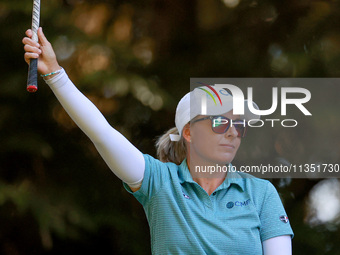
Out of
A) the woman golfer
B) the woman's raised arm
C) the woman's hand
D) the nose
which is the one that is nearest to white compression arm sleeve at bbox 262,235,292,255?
the woman golfer

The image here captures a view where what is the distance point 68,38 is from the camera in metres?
3.04

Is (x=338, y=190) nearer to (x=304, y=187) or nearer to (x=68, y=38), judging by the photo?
(x=304, y=187)

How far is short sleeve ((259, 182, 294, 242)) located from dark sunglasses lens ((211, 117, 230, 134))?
23 centimetres

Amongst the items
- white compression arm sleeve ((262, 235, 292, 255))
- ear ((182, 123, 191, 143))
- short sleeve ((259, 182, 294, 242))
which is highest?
ear ((182, 123, 191, 143))

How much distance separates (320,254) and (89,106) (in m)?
1.80

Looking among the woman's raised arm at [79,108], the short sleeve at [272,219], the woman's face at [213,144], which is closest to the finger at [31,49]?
the woman's raised arm at [79,108]

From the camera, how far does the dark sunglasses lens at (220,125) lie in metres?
1.86

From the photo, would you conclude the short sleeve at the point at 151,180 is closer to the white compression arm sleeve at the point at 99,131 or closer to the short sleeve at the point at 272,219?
Answer: the white compression arm sleeve at the point at 99,131

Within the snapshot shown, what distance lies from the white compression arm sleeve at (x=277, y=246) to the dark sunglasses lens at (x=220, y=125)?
0.36 meters

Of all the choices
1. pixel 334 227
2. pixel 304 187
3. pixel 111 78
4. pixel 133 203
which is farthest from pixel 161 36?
pixel 334 227

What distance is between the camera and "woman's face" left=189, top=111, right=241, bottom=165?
1.85 m

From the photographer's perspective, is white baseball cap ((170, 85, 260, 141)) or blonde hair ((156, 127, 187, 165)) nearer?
white baseball cap ((170, 85, 260, 141))

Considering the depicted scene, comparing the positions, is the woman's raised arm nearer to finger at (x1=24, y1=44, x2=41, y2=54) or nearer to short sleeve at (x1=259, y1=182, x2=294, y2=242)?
finger at (x1=24, y1=44, x2=41, y2=54)

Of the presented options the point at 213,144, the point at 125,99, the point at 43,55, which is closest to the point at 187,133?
the point at 213,144
